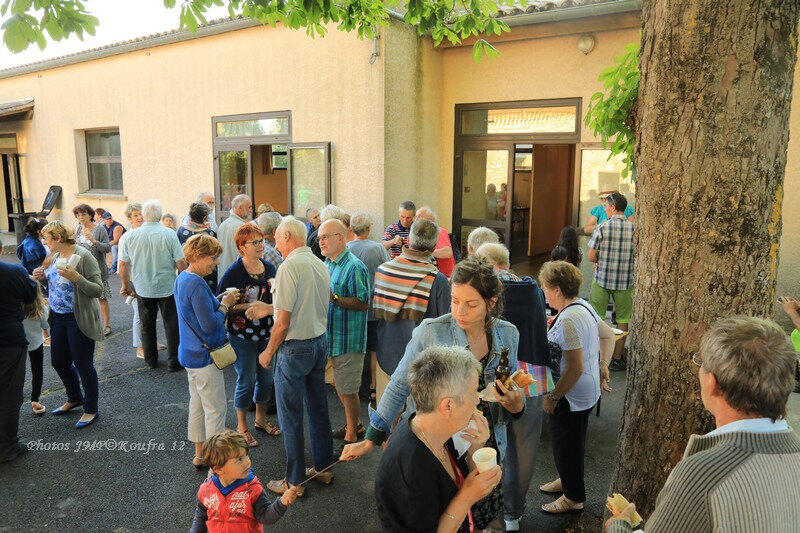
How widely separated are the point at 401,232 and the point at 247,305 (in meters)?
3.15

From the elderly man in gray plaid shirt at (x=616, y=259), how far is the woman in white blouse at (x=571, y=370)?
2.93 m

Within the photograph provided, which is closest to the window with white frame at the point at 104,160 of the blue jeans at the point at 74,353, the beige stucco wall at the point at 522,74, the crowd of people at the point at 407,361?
the crowd of people at the point at 407,361

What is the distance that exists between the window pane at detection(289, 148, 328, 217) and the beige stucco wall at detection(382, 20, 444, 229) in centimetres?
124

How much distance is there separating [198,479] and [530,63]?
7.02 metres

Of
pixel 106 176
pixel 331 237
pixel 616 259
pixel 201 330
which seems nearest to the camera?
pixel 201 330

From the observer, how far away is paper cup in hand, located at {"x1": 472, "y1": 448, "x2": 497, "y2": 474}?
78.3 inches

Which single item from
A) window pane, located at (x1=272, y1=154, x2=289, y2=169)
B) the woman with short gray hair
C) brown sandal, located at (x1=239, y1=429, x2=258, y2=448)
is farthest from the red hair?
window pane, located at (x1=272, y1=154, x2=289, y2=169)

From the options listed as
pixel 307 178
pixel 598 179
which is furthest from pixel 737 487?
pixel 307 178

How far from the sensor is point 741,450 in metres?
1.54

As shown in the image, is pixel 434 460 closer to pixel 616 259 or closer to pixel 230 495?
pixel 230 495

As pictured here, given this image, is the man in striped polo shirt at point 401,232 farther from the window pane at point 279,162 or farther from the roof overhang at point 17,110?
the roof overhang at point 17,110

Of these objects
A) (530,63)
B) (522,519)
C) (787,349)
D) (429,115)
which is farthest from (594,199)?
(787,349)

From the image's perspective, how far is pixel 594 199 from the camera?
8094 mm

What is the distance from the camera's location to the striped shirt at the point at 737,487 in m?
1.46
